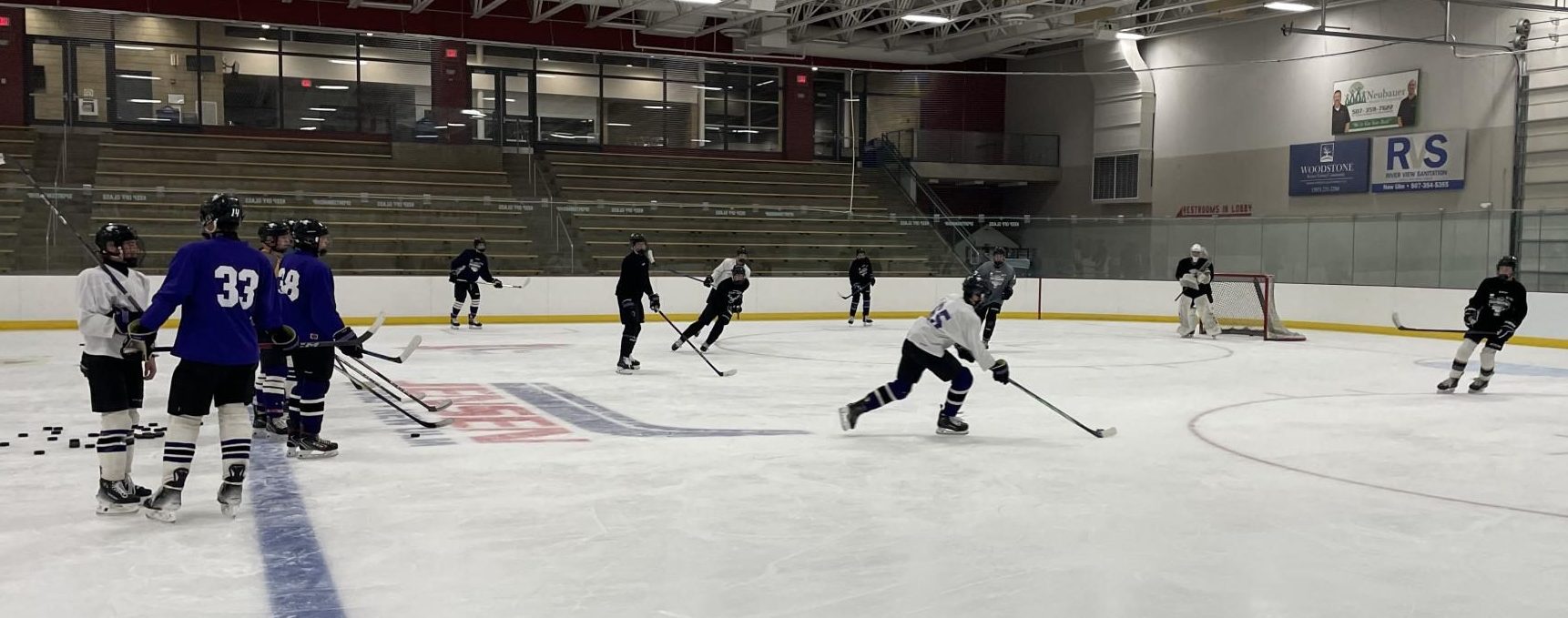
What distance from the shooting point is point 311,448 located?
215 inches

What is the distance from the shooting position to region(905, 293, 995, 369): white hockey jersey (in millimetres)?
6027

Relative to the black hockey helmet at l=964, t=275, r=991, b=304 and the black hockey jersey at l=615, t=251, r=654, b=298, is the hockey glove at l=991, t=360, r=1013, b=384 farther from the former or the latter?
the black hockey jersey at l=615, t=251, r=654, b=298

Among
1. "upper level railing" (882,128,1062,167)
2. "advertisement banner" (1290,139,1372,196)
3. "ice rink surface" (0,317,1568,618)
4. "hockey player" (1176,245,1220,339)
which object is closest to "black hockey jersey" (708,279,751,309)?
"ice rink surface" (0,317,1568,618)

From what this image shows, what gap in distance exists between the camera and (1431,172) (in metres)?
17.5

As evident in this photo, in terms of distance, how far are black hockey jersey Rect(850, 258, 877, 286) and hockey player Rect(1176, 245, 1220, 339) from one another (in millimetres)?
3925

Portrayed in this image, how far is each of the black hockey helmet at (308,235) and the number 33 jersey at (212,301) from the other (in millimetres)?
1528

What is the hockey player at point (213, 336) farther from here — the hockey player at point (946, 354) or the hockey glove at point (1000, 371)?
the hockey glove at point (1000, 371)

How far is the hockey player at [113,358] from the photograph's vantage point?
4.19 metres

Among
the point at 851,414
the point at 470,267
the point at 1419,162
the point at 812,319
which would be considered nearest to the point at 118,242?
the point at 851,414

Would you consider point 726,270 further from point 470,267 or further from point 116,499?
point 116,499

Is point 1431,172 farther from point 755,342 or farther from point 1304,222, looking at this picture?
point 755,342

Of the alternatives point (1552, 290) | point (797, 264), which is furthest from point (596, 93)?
point (1552, 290)

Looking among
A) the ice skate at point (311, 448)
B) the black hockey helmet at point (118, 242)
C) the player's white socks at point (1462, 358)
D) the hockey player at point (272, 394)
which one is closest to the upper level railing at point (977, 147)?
the player's white socks at point (1462, 358)

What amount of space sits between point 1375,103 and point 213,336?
17923 millimetres
